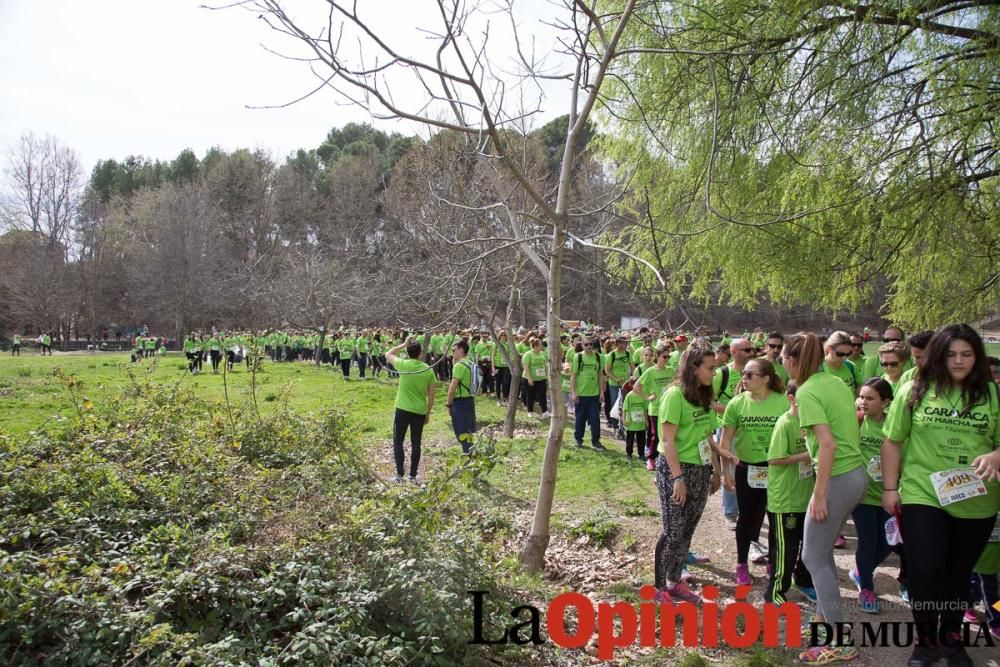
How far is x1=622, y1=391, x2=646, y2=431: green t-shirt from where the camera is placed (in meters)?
10.1

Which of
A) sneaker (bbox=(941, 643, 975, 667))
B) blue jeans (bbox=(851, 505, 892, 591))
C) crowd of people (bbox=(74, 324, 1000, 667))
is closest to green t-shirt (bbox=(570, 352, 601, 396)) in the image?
crowd of people (bbox=(74, 324, 1000, 667))

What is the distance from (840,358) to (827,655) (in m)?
3.65

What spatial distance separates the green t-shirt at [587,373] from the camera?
11312mm

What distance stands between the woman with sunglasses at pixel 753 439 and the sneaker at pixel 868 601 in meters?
0.82

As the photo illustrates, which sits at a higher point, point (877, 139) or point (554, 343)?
point (877, 139)

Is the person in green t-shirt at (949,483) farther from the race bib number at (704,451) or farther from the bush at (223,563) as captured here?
the bush at (223,563)

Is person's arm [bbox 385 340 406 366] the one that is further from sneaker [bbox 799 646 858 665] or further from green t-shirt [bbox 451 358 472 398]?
sneaker [bbox 799 646 858 665]

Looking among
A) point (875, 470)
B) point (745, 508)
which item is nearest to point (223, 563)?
point (745, 508)

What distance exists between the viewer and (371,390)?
20.2 meters

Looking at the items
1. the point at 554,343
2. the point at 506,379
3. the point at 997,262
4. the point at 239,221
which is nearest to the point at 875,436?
the point at 554,343

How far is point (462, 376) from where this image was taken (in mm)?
9883

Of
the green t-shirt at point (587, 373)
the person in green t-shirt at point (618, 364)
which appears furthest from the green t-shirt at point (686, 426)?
the person in green t-shirt at point (618, 364)

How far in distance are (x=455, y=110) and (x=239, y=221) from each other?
54.0 meters

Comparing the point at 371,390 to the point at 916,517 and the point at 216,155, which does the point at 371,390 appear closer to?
the point at 916,517
